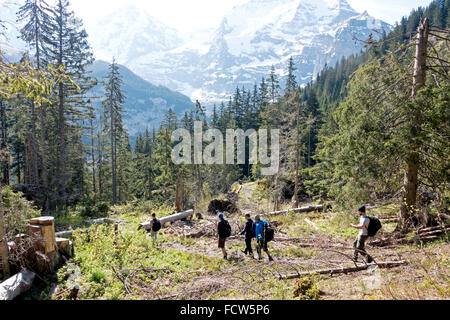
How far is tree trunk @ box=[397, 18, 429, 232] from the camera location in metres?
9.46

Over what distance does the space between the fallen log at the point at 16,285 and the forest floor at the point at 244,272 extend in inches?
12.5

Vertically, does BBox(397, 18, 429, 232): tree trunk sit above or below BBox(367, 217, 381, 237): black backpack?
above

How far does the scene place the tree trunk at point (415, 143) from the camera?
31.0 feet

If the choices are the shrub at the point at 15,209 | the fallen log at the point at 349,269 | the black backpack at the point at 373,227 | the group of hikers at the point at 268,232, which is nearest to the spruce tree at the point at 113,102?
the shrub at the point at 15,209

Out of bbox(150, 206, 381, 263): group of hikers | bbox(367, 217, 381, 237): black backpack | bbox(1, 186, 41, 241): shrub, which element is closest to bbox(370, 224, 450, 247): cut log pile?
bbox(150, 206, 381, 263): group of hikers

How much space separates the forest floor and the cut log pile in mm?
269

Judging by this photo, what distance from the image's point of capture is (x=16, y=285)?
20.8 ft

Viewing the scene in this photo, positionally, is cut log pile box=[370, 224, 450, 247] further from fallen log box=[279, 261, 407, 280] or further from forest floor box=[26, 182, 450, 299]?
fallen log box=[279, 261, 407, 280]

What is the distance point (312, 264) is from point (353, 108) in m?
6.97
